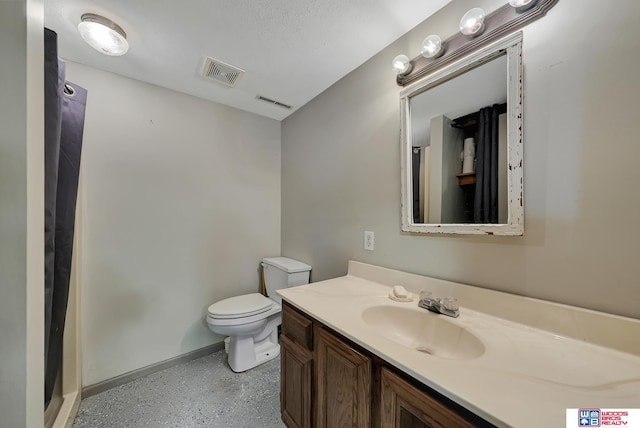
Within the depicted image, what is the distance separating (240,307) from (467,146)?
5.64 ft

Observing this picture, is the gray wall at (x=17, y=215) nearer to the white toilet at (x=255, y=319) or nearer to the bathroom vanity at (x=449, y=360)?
the bathroom vanity at (x=449, y=360)

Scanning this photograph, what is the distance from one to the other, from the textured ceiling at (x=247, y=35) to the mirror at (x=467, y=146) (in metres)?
0.39

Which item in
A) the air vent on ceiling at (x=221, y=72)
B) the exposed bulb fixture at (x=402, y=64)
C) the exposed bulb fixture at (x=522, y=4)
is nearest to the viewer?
the exposed bulb fixture at (x=522, y=4)

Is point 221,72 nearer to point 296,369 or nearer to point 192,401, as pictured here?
point 296,369

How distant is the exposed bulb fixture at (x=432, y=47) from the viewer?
1026 mm

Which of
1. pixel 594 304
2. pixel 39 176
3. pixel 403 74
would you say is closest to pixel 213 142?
pixel 39 176

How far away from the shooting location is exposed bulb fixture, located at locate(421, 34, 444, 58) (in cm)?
103

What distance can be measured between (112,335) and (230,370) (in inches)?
33.1

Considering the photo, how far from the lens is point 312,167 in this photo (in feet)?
6.08

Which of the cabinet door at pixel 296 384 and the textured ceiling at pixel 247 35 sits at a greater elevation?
the textured ceiling at pixel 247 35

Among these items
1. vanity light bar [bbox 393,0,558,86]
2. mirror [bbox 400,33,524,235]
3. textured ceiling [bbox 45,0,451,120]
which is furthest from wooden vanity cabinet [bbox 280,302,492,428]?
textured ceiling [bbox 45,0,451,120]

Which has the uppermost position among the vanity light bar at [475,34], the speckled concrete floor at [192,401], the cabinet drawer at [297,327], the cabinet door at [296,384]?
the vanity light bar at [475,34]

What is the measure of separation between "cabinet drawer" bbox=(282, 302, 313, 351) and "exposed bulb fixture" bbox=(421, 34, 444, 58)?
4.46 feet

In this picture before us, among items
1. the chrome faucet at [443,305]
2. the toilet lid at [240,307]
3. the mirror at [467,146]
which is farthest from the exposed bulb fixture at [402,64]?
the toilet lid at [240,307]
